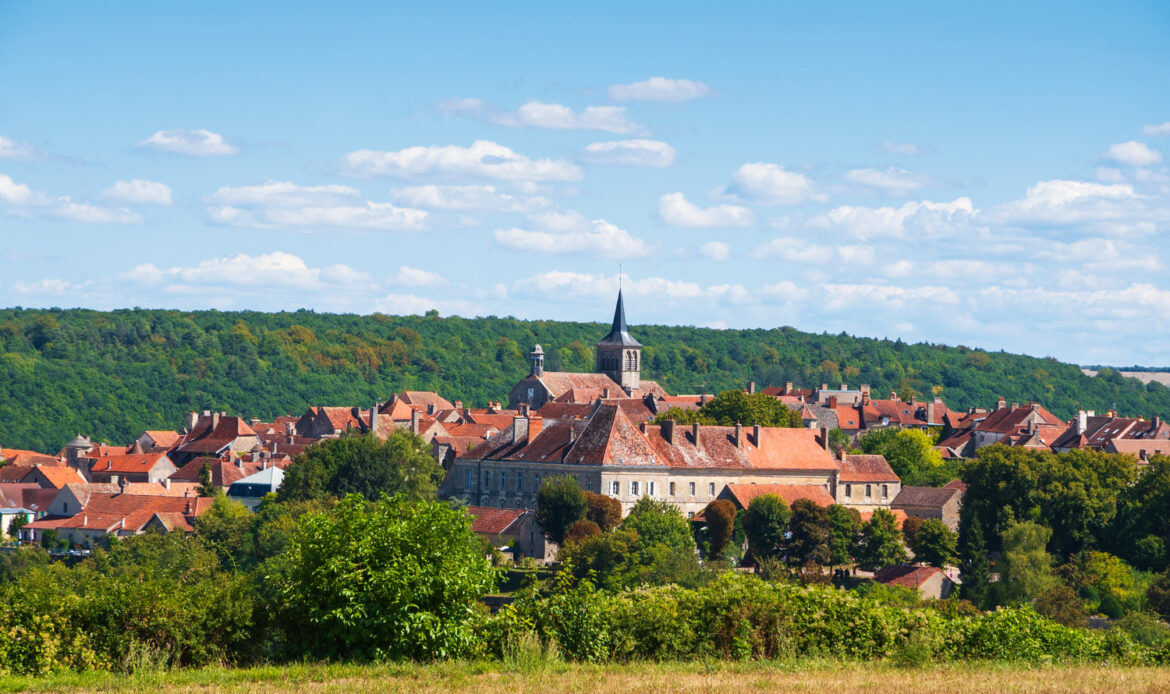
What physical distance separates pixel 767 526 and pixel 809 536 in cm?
215

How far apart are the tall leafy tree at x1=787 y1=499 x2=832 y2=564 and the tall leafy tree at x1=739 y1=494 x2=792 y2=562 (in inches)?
20.2

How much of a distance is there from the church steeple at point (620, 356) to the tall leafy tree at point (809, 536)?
6856 cm

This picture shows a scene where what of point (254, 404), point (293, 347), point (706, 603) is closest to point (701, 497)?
point (706, 603)

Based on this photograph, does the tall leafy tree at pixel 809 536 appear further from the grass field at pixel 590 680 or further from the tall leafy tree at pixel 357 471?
the grass field at pixel 590 680

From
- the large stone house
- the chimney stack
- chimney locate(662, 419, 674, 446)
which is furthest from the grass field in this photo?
the chimney stack

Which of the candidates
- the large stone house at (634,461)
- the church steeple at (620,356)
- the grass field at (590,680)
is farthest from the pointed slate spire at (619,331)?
the grass field at (590,680)

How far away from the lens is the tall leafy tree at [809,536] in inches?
2822

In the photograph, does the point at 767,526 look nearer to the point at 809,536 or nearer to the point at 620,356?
the point at 809,536

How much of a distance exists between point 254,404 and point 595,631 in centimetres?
15885

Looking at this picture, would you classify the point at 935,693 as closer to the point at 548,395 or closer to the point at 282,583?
the point at 282,583

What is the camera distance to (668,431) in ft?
273

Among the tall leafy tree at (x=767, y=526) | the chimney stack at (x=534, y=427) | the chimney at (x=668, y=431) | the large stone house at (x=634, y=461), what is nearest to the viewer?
the tall leafy tree at (x=767, y=526)

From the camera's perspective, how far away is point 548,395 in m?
131

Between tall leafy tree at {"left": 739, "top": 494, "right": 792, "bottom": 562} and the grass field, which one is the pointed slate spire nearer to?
tall leafy tree at {"left": 739, "top": 494, "right": 792, "bottom": 562}
